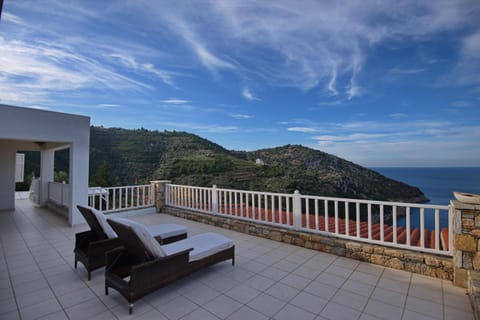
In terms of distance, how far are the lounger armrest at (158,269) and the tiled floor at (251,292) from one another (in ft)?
1.01

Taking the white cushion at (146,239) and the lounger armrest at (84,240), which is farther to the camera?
the lounger armrest at (84,240)

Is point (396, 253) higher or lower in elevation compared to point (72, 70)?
lower

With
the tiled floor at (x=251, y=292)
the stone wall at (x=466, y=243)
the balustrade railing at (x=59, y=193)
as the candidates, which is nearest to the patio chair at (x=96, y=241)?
the tiled floor at (x=251, y=292)

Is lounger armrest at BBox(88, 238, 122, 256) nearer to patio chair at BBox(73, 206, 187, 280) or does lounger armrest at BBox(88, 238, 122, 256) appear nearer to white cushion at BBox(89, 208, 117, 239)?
patio chair at BBox(73, 206, 187, 280)

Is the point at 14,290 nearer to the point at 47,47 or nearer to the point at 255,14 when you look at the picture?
the point at 47,47

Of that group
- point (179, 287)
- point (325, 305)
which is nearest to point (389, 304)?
point (325, 305)

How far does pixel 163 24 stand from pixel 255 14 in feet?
9.24

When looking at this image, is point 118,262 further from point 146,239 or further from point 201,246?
point 201,246

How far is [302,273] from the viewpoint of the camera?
3.54 metres

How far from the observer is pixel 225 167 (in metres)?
19.3

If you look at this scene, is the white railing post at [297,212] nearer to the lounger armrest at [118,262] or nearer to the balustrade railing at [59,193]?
the lounger armrest at [118,262]

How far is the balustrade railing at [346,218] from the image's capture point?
11.8 feet

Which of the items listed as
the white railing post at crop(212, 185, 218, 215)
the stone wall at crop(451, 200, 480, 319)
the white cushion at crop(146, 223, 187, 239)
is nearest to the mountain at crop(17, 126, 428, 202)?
the white railing post at crop(212, 185, 218, 215)

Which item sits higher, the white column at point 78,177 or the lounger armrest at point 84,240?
the white column at point 78,177
